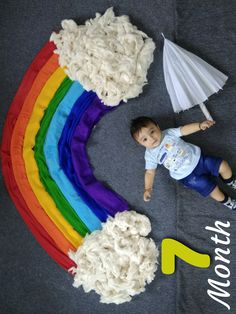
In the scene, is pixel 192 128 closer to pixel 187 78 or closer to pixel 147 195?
pixel 187 78

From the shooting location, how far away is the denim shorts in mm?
1269

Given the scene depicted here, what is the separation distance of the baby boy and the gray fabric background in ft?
0.27

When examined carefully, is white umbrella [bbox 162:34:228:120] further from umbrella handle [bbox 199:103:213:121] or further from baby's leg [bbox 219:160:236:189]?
baby's leg [bbox 219:160:236:189]

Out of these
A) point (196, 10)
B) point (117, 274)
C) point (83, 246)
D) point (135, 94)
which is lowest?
point (117, 274)

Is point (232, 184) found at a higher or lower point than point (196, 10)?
lower

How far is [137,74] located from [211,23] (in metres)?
0.32

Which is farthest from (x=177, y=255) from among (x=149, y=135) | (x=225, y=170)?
(x=149, y=135)

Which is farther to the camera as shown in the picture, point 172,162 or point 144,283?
point 144,283

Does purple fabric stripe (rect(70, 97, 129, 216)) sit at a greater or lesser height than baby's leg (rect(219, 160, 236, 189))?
greater

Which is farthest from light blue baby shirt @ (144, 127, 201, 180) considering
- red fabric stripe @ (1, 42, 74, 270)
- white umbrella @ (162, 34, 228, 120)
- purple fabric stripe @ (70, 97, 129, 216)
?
red fabric stripe @ (1, 42, 74, 270)

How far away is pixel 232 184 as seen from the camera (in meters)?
1.30

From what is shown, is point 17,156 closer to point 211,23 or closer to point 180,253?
point 180,253

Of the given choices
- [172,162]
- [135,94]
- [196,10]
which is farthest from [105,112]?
[196,10]

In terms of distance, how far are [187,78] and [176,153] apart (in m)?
0.26
